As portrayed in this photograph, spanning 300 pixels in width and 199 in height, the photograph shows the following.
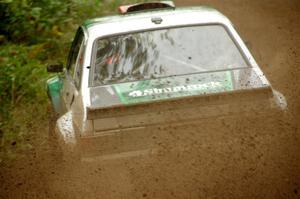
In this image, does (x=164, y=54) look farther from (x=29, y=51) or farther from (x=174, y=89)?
(x=29, y=51)

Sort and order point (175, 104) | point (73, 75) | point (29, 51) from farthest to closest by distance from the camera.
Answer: point (29, 51)
point (73, 75)
point (175, 104)

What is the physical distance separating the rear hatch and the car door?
765 mm

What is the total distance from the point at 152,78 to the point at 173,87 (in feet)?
0.98

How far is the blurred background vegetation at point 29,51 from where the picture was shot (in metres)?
6.31

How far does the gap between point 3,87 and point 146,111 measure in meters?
3.74

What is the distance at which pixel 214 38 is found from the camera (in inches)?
194

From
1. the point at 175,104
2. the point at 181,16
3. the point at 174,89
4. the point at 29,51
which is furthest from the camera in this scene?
the point at 29,51

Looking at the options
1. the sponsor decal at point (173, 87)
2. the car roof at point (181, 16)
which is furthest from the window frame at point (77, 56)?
the sponsor decal at point (173, 87)

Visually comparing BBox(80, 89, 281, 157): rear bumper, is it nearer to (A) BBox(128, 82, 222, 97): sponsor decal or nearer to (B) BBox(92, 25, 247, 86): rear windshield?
(A) BBox(128, 82, 222, 97): sponsor decal


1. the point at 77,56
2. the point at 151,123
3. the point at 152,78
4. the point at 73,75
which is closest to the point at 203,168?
the point at 151,123

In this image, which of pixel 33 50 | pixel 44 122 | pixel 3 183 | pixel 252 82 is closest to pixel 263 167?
pixel 252 82

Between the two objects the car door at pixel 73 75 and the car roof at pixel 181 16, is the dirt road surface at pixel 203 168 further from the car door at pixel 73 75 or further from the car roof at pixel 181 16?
the car roof at pixel 181 16

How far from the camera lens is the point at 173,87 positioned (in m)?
4.28

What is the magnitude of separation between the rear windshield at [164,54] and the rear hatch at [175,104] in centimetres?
37
